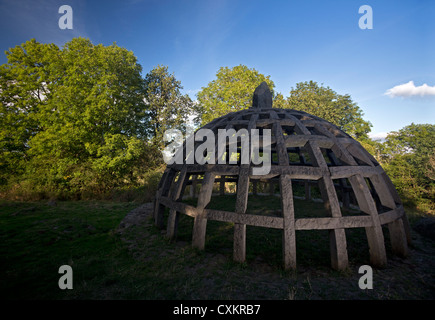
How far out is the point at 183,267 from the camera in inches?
248

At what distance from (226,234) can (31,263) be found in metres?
7.75

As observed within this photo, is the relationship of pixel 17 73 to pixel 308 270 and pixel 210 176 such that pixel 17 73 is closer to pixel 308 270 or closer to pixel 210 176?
pixel 210 176

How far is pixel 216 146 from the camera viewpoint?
8305mm

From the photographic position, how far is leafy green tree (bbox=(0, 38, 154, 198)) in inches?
762

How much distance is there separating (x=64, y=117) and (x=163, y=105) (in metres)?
14.4

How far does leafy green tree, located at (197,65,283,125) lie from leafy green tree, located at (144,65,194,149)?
10.8 feet

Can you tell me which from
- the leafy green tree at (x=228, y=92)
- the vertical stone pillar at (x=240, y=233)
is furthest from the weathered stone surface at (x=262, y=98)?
the leafy green tree at (x=228, y=92)

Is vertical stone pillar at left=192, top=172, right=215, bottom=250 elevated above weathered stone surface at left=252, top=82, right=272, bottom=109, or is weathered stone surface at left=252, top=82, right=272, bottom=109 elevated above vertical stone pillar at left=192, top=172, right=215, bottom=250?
weathered stone surface at left=252, top=82, right=272, bottom=109

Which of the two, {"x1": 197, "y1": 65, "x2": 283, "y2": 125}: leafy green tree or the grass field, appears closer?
the grass field

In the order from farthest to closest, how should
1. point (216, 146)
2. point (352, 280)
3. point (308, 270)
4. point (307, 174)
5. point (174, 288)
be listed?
point (216, 146) → point (307, 174) → point (308, 270) → point (352, 280) → point (174, 288)

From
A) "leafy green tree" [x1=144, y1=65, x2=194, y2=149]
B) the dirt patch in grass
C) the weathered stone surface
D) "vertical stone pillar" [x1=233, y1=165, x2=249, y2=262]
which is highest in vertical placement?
"leafy green tree" [x1=144, y1=65, x2=194, y2=149]

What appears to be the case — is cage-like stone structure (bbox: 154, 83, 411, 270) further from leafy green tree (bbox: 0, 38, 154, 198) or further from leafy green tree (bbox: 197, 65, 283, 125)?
leafy green tree (bbox: 197, 65, 283, 125)

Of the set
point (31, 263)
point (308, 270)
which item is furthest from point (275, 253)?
point (31, 263)

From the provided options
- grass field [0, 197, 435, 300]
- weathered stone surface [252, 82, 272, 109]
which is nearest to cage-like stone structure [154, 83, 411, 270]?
grass field [0, 197, 435, 300]
